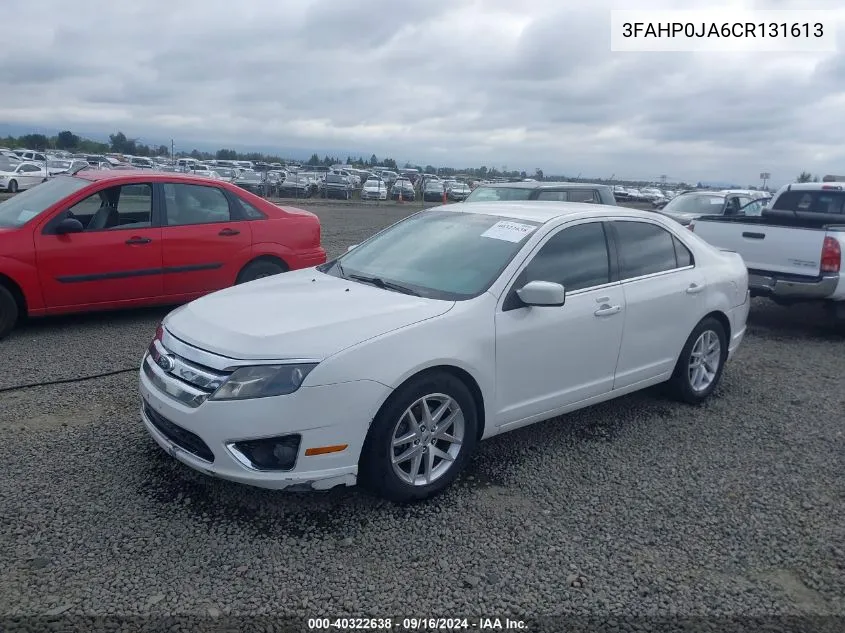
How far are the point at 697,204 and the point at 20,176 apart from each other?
84.4ft

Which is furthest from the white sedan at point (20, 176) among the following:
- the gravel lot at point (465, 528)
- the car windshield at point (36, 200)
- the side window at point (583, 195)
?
the gravel lot at point (465, 528)

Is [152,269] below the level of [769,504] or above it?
above

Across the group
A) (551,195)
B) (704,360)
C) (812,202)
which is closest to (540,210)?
(704,360)

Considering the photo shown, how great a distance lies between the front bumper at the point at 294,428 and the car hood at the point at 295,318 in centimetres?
22

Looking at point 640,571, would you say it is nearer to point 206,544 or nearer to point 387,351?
point 387,351

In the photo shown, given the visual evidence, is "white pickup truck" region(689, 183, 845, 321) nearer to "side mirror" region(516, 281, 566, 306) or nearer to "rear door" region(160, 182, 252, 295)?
"side mirror" region(516, 281, 566, 306)

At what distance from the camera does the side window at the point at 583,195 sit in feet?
38.6

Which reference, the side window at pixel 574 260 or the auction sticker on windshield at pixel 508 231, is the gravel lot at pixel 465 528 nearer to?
the side window at pixel 574 260

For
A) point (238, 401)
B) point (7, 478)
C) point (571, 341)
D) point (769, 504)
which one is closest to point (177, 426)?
point (238, 401)

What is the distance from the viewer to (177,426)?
11.3 feet

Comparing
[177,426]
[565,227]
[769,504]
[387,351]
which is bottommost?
[769,504]

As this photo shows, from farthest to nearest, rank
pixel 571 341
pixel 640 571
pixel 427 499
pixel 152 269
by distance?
1. pixel 152 269
2. pixel 571 341
3. pixel 427 499
4. pixel 640 571

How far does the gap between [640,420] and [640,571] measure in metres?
1.99

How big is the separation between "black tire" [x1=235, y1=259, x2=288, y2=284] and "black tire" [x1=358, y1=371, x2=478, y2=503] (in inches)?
168
